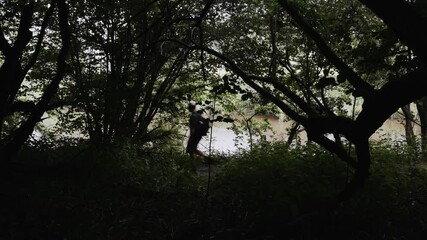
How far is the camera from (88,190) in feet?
16.5

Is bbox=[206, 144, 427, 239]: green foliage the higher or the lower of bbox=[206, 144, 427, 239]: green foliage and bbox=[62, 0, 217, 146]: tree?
the lower

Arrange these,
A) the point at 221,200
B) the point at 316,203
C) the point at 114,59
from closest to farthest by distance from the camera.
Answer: the point at 316,203, the point at 221,200, the point at 114,59

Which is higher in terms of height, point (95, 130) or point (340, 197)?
point (95, 130)

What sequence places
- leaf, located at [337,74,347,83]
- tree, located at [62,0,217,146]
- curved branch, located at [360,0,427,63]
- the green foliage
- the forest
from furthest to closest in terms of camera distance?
tree, located at [62,0,217,146] < the green foliage < the forest < leaf, located at [337,74,347,83] < curved branch, located at [360,0,427,63]

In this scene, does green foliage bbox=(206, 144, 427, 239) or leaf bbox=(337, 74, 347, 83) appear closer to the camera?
leaf bbox=(337, 74, 347, 83)

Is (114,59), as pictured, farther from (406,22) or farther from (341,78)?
(406,22)

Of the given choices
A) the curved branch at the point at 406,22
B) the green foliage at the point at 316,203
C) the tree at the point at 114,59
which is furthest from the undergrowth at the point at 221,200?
the curved branch at the point at 406,22

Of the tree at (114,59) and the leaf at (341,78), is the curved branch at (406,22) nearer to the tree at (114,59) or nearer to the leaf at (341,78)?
the leaf at (341,78)

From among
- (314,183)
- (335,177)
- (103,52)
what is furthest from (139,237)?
(103,52)

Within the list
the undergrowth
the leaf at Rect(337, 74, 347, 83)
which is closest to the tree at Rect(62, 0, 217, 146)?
the undergrowth

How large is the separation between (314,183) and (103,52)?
15.5 feet

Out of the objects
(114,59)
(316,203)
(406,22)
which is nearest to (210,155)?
(316,203)

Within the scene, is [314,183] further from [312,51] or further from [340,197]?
[312,51]

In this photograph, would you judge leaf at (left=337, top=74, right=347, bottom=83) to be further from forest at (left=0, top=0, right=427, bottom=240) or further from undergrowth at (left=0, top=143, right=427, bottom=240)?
undergrowth at (left=0, top=143, right=427, bottom=240)
